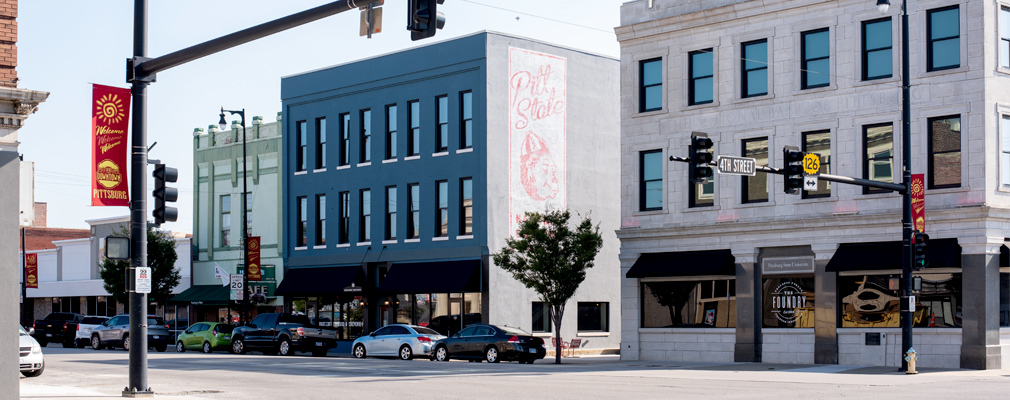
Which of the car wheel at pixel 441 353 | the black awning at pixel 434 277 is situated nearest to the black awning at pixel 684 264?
the car wheel at pixel 441 353

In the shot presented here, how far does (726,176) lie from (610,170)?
39.1ft

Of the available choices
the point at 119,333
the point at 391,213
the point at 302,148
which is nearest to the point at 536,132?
the point at 391,213

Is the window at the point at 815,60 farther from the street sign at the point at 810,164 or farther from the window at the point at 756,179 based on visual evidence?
the street sign at the point at 810,164

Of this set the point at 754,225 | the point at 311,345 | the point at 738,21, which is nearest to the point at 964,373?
the point at 754,225

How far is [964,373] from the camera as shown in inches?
1061

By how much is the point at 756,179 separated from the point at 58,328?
Result: 112ft

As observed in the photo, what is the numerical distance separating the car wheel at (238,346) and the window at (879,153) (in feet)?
76.1

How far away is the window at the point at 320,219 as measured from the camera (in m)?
47.8

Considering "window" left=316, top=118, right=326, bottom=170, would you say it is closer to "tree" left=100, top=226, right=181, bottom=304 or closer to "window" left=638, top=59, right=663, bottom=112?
"tree" left=100, top=226, right=181, bottom=304

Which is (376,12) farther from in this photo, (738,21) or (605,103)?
(605,103)

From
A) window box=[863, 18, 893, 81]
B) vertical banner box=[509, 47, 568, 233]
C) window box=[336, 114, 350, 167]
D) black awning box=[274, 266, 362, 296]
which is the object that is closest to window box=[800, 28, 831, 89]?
window box=[863, 18, 893, 81]

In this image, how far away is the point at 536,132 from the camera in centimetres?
4241

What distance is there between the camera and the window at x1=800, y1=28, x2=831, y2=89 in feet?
104

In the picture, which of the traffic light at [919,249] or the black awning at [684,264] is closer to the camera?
the traffic light at [919,249]
